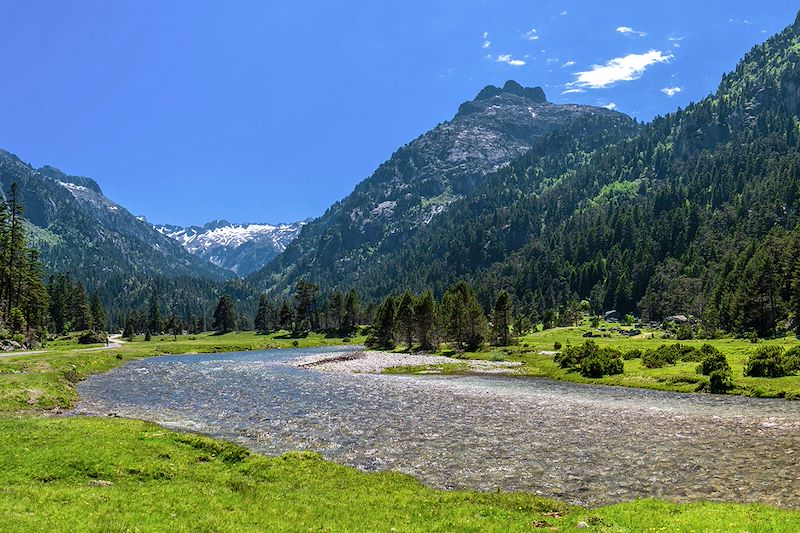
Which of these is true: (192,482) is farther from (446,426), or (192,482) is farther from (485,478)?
(446,426)

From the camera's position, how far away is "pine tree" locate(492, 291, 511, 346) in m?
128

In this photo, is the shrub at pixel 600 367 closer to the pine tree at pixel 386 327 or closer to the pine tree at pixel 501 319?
the pine tree at pixel 501 319

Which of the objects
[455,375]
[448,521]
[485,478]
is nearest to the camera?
[448,521]

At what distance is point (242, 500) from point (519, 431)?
75.3 feet

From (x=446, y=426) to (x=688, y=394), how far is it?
108 feet

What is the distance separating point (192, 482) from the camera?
25.5 metres

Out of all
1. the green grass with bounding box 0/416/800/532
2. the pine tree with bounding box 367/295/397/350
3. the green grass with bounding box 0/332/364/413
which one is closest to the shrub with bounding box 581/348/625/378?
the green grass with bounding box 0/416/800/532

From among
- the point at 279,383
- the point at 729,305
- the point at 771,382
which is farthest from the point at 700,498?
the point at 729,305

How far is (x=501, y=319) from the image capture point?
13100 cm

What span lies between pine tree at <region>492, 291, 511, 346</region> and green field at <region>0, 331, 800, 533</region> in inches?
3988

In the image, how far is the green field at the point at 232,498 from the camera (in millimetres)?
19016

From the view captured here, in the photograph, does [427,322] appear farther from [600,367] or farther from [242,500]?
[242,500]

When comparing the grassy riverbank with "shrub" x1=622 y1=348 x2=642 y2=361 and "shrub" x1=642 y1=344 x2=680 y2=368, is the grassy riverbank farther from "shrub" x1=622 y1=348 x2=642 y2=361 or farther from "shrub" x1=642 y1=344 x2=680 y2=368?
"shrub" x1=622 y1=348 x2=642 y2=361

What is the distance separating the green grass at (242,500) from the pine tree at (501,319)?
334 ft
